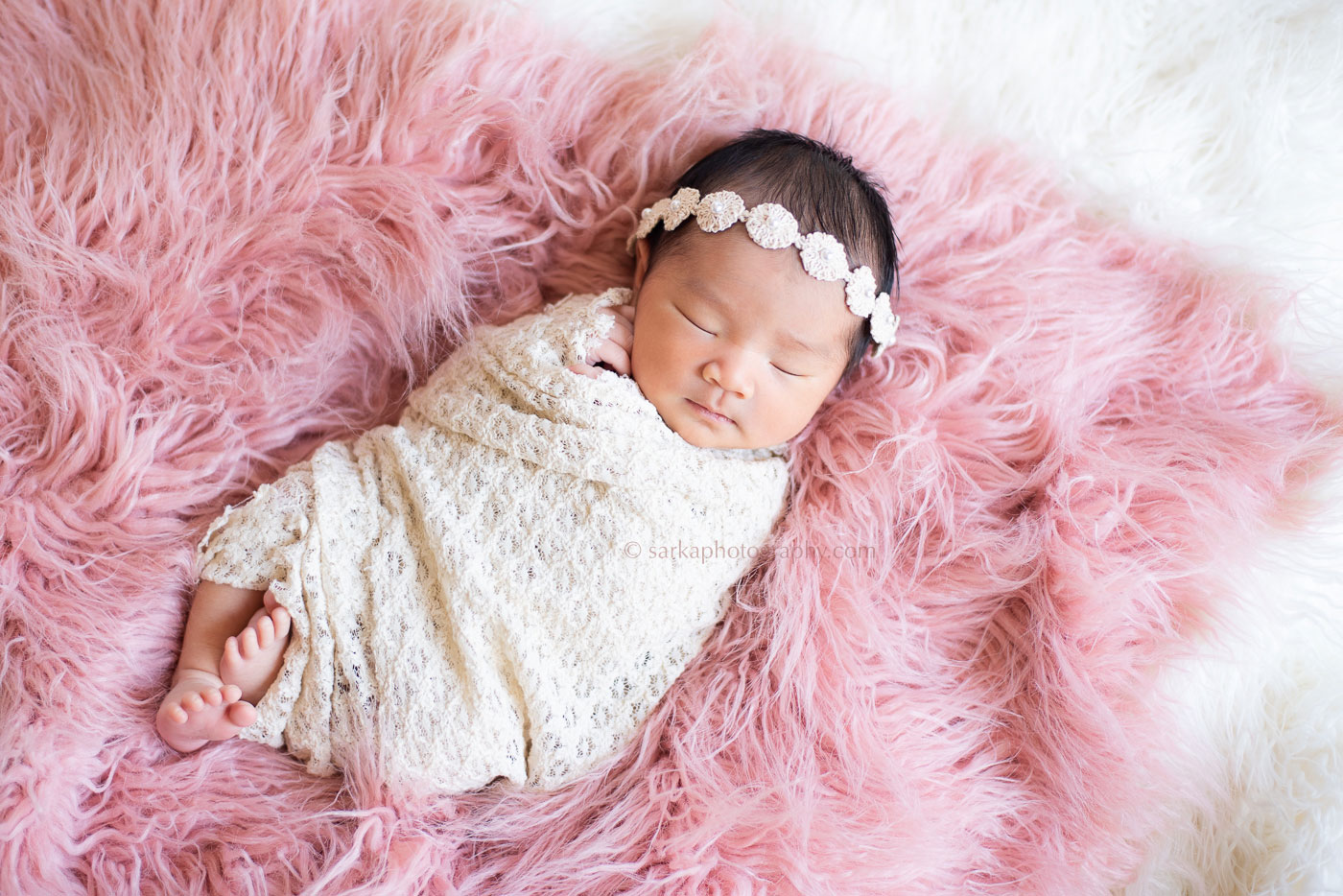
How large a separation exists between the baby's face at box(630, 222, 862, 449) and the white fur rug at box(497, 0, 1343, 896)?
1.55ft

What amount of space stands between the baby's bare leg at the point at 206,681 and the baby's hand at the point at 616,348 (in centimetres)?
64

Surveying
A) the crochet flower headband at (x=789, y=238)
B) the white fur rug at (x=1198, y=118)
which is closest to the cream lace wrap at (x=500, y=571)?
the crochet flower headband at (x=789, y=238)

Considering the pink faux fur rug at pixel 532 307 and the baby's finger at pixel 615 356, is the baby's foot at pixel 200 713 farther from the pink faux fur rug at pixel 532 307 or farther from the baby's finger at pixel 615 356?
the baby's finger at pixel 615 356

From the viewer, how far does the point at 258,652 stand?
1296mm

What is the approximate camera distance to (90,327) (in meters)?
1.39

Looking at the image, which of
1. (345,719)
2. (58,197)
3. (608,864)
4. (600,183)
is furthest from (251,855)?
(600,183)

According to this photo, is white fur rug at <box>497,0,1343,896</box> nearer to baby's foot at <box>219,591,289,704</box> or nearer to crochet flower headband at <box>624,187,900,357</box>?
crochet flower headband at <box>624,187,900,357</box>

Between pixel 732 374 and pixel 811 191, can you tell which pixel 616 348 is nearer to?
pixel 732 374

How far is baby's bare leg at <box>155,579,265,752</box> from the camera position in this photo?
128cm

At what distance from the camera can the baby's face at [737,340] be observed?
1380 millimetres

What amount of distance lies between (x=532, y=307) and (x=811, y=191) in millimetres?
546

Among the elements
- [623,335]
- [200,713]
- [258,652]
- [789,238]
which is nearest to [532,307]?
[623,335]

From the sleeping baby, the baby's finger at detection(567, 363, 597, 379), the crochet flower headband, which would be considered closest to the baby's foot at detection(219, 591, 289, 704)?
the sleeping baby

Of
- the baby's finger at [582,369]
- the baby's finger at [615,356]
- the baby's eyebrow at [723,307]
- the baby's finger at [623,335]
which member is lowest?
the baby's finger at [582,369]
